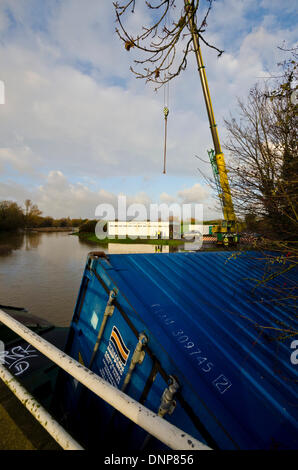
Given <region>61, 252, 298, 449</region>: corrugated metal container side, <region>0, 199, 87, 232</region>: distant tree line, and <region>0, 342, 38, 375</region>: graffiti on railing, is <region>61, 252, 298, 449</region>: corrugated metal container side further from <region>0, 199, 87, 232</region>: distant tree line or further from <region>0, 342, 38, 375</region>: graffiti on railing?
<region>0, 199, 87, 232</region>: distant tree line

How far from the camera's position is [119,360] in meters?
2.30

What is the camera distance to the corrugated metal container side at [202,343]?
1582mm

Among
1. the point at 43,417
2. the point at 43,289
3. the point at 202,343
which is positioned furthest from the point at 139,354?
the point at 43,289

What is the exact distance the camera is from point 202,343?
2.11m

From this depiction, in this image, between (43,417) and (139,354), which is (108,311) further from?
(43,417)

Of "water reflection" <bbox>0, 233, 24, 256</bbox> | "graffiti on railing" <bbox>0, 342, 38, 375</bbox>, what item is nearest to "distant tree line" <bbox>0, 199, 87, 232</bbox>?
"water reflection" <bbox>0, 233, 24, 256</bbox>

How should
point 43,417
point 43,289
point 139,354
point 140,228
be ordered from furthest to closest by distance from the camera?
A: point 140,228
point 43,289
point 139,354
point 43,417

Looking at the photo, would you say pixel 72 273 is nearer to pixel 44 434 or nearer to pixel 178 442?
pixel 44 434

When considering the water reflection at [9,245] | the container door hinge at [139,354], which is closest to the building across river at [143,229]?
the water reflection at [9,245]

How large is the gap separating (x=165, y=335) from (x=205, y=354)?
1.34 feet

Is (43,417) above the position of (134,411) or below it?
below

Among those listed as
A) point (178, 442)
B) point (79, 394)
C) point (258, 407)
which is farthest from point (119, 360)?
point (178, 442)

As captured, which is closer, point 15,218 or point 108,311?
point 108,311

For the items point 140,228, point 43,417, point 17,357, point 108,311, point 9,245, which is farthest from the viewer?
point 140,228
